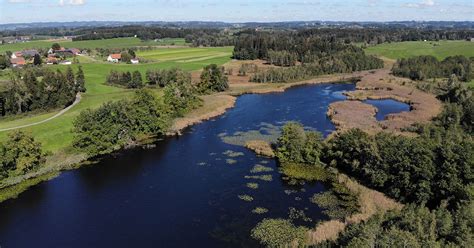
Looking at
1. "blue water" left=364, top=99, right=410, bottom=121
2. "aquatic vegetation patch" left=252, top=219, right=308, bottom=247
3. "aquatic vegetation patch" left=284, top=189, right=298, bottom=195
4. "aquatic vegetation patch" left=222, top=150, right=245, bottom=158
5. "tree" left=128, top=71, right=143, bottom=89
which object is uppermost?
"tree" left=128, top=71, right=143, bottom=89

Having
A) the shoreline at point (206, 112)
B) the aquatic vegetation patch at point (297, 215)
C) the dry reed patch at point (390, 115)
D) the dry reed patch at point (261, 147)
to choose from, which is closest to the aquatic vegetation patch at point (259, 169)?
the dry reed patch at point (261, 147)

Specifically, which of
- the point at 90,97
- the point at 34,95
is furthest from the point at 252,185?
the point at 90,97

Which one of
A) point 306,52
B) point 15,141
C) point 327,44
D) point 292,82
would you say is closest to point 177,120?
point 15,141

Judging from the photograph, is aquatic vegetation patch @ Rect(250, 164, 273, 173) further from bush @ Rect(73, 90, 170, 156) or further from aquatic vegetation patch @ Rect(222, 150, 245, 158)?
bush @ Rect(73, 90, 170, 156)

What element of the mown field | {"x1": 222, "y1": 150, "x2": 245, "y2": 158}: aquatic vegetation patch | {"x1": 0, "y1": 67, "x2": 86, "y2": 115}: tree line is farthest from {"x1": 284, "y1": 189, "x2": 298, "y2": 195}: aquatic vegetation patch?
{"x1": 0, "y1": 67, "x2": 86, "y2": 115}: tree line

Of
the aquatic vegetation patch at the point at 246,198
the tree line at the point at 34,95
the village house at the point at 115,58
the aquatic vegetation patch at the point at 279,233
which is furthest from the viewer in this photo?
the village house at the point at 115,58

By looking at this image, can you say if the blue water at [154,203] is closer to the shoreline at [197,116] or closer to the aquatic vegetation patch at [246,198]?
the aquatic vegetation patch at [246,198]
